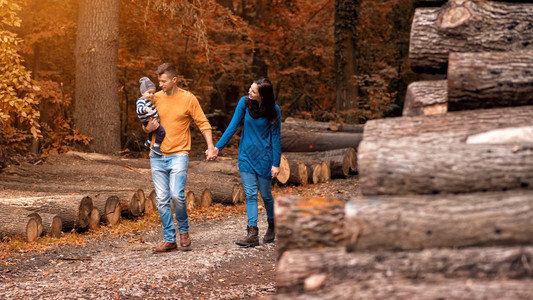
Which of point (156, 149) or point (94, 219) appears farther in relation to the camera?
point (94, 219)

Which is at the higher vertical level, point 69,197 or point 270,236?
point 69,197

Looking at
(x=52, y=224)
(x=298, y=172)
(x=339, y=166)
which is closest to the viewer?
(x=52, y=224)

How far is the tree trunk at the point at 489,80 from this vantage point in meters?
4.33

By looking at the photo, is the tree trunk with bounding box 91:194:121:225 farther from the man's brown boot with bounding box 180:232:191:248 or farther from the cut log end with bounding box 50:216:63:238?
the man's brown boot with bounding box 180:232:191:248

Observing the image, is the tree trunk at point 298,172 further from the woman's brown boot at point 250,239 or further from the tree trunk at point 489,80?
the tree trunk at point 489,80

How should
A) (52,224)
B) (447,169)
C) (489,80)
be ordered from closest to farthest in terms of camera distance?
1. (447,169)
2. (489,80)
3. (52,224)

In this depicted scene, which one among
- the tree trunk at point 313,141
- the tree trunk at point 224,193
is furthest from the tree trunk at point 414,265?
the tree trunk at point 313,141

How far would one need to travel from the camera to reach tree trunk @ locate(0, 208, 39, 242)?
765 centimetres

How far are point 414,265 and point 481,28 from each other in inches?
96.5

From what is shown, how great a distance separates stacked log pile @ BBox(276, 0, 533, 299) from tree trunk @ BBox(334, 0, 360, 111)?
14.6 metres

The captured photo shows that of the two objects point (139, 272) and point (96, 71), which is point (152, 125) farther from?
point (96, 71)

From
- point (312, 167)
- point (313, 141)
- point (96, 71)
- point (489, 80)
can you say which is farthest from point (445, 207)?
point (313, 141)

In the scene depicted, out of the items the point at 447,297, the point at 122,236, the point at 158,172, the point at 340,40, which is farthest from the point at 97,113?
the point at 447,297

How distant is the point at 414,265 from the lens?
10.9ft
